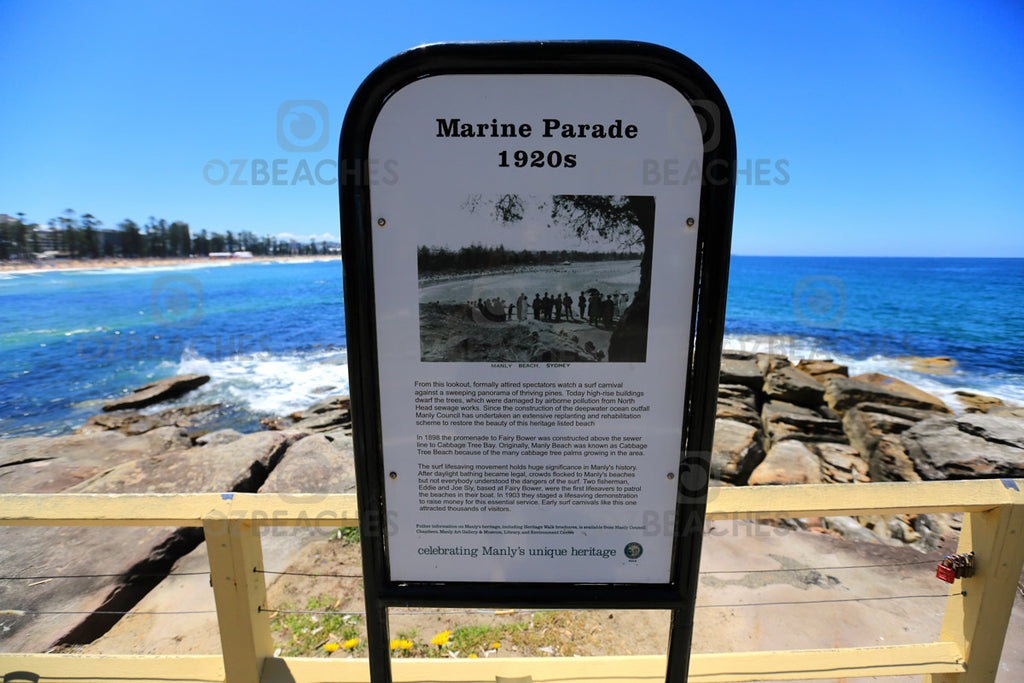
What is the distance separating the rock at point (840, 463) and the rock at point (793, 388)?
122 inches

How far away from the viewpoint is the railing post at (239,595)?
176cm

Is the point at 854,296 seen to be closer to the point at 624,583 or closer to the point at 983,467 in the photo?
the point at 983,467

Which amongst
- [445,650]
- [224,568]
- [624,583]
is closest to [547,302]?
[624,583]

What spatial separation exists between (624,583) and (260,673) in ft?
4.89

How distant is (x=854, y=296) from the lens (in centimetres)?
6381

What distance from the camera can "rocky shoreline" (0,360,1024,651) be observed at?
4.80 metres

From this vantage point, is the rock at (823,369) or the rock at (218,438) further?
the rock at (823,369)

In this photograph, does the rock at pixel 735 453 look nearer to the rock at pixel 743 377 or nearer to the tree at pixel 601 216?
the rock at pixel 743 377

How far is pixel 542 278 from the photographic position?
56.2 inches

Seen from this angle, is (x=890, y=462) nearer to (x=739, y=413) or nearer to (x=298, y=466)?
(x=739, y=413)

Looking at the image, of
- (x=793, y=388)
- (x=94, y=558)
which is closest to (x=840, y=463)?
(x=793, y=388)

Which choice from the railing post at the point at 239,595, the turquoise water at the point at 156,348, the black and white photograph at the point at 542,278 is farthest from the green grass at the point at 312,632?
the turquoise water at the point at 156,348

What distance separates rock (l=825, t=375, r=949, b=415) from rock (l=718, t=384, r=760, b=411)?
2064 mm

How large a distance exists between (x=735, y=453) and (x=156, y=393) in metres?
21.5
